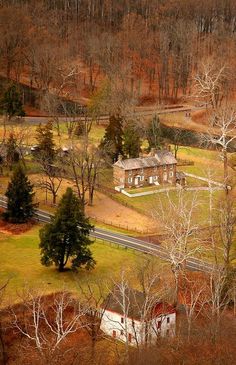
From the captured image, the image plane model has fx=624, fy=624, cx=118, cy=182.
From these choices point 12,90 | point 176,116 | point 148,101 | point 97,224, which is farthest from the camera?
point 148,101

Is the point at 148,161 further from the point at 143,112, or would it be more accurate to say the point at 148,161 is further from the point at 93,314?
the point at 93,314

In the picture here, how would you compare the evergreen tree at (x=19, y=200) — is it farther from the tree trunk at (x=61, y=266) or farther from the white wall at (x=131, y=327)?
the white wall at (x=131, y=327)

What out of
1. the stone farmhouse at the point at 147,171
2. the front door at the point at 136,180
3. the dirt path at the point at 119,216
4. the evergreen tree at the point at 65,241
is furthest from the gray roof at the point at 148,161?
the evergreen tree at the point at 65,241

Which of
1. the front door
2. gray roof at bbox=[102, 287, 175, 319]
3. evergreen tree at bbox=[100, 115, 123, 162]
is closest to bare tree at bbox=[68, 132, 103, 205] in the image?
the front door

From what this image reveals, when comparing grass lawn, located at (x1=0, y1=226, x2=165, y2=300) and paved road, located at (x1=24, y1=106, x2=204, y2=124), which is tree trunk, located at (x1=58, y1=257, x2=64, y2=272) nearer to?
grass lawn, located at (x1=0, y1=226, x2=165, y2=300)

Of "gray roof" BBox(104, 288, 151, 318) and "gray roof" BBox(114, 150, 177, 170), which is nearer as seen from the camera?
"gray roof" BBox(104, 288, 151, 318)

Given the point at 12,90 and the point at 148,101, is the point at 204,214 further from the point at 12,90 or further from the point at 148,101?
the point at 148,101

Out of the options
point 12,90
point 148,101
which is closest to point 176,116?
point 148,101
